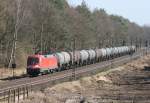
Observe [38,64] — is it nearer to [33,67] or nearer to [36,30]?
[33,67]

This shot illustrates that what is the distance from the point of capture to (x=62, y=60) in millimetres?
78812

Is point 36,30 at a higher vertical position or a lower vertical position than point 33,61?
higher

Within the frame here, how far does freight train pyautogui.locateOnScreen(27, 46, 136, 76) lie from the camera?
6506 cm

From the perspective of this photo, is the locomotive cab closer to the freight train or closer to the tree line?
the freight train

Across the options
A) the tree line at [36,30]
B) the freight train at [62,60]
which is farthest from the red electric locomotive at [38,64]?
the tree line at [36,30]

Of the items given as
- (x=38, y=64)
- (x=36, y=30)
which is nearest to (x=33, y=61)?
(x=38, y=64)

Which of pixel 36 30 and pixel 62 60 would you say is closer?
pixel 62 60

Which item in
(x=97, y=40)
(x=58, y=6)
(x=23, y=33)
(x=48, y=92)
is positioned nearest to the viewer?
(x=48, y=92)

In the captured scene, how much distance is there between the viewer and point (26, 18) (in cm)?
9569

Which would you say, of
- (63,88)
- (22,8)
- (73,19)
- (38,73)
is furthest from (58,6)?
(63,88)

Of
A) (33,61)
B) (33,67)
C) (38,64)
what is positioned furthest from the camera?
(33,61)

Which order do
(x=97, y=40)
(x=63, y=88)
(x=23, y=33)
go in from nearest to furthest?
1. (x=63, y=88)
2. (x=23, y=33)
3. (x=97, y=40)

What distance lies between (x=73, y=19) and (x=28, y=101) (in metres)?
101

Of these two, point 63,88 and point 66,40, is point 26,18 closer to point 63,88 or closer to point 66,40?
point 66,40
